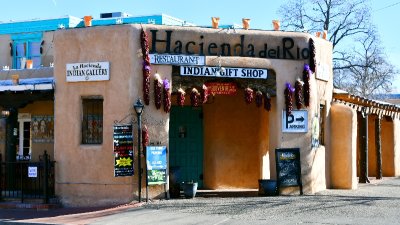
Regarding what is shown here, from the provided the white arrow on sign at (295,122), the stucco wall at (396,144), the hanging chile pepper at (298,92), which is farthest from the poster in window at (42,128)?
the stucco wall at (396,144)

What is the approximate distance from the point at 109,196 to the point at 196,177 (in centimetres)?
412

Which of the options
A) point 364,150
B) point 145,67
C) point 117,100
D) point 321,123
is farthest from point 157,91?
point 364,150

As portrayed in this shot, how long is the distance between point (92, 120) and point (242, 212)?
17.1ft

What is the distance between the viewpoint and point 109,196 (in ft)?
55.8

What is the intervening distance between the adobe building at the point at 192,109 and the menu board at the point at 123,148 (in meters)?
0.03

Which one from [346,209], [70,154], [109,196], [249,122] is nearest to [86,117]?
[70,154]

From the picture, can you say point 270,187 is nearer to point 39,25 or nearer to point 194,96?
point 194,96

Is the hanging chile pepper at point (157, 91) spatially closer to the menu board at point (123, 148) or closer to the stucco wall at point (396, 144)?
the menu board at point (123, 148)

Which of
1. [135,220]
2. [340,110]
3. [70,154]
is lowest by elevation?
[135,220]

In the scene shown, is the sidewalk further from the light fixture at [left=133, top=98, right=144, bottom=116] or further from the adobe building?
the light fixture at [left=133, top=98, right=144, bottom=116]

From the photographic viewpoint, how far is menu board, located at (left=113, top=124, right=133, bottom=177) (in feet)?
55.4

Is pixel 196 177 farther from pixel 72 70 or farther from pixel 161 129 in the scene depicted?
pixel 72 70

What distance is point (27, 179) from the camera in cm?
1923

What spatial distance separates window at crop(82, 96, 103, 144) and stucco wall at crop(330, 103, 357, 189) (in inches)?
296
